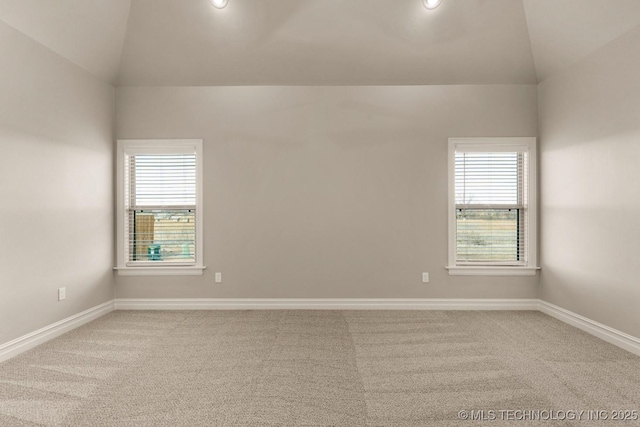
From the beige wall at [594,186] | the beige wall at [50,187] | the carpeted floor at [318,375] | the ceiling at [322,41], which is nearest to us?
the carpeted floor at [318,375]

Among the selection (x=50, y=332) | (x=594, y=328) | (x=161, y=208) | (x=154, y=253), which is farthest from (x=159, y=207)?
(x=594, y=328)

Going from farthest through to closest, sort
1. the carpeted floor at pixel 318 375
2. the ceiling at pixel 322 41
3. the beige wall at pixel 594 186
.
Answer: the ceiling at pixel 322 41 < the beige wall at pixel 594 186 < the carpeted floor at pixel 318 375

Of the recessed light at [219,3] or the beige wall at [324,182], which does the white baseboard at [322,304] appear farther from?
the recessed light at [219,3]

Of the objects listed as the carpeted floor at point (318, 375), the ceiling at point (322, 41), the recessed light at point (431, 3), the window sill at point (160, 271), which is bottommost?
the carpeted floor at point (318, 375)

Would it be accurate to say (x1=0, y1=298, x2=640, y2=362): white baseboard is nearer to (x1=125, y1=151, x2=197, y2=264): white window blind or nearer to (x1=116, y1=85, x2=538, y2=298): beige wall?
(x1=116, y1=85, x2=538, y2=298): beige wall

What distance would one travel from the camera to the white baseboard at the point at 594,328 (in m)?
3.50

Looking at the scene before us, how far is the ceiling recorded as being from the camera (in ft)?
13.5

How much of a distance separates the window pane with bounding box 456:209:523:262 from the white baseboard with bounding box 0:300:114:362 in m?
4.38

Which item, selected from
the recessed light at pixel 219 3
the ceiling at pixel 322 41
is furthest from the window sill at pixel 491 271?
the recessed light at pixel 219 3

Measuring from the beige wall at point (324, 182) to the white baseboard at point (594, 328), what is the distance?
1.12 feet

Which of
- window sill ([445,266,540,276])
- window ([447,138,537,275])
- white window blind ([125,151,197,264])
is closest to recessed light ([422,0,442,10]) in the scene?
window ([447,138,537,275])

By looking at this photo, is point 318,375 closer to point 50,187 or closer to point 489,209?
point 50,187

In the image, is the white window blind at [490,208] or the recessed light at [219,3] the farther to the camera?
the white window blind at [490,208]

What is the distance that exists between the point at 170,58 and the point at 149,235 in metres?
2.18
